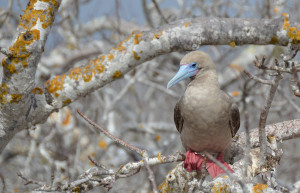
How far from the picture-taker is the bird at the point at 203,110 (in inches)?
140

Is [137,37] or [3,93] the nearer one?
[3,93]

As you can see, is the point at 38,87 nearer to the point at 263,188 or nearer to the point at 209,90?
the point at 209,90

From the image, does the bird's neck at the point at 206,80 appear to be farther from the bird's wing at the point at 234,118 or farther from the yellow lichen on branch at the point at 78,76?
the yellow lichen on branch at the point at 78,76

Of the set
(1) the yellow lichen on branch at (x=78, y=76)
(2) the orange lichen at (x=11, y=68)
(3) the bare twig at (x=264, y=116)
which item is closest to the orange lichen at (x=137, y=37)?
(1) the yellow lichen on branch at (x=78, y=76)

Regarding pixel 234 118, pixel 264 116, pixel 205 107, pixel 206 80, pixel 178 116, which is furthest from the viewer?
pixel 178 116

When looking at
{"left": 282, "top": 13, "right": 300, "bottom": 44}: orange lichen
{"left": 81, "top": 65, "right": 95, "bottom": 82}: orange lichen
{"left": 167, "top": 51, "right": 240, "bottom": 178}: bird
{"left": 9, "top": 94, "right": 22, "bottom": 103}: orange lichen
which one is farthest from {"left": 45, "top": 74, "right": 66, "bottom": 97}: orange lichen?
{"left": 282, "top": 13, "right": 300, "bottom": 44}: orange lichen

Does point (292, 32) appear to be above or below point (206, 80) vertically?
above

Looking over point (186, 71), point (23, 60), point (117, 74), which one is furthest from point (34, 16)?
point (186, 71)

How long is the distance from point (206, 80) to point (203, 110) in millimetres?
295

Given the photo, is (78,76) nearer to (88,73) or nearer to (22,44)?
A: (88,73)

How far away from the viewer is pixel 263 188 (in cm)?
247

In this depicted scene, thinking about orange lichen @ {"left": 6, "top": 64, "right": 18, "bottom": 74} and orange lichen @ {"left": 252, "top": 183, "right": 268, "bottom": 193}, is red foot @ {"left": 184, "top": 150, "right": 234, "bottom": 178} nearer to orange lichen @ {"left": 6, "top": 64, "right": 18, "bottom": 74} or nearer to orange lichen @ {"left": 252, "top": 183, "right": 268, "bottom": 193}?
orange lichen @ {"left": 252, "top": 183, "right": 268, "bottom": 193}

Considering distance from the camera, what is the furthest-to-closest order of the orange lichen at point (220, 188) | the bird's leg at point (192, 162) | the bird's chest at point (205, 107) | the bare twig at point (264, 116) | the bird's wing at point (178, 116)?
the bird's wing at point (178, 116) → the bird's chest at point (205, 107) → the bird's leg at point (192, 162) → the orange lichen at point (220, 188) → the bare twig at point (264, 116)

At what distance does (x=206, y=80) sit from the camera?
3.66m
